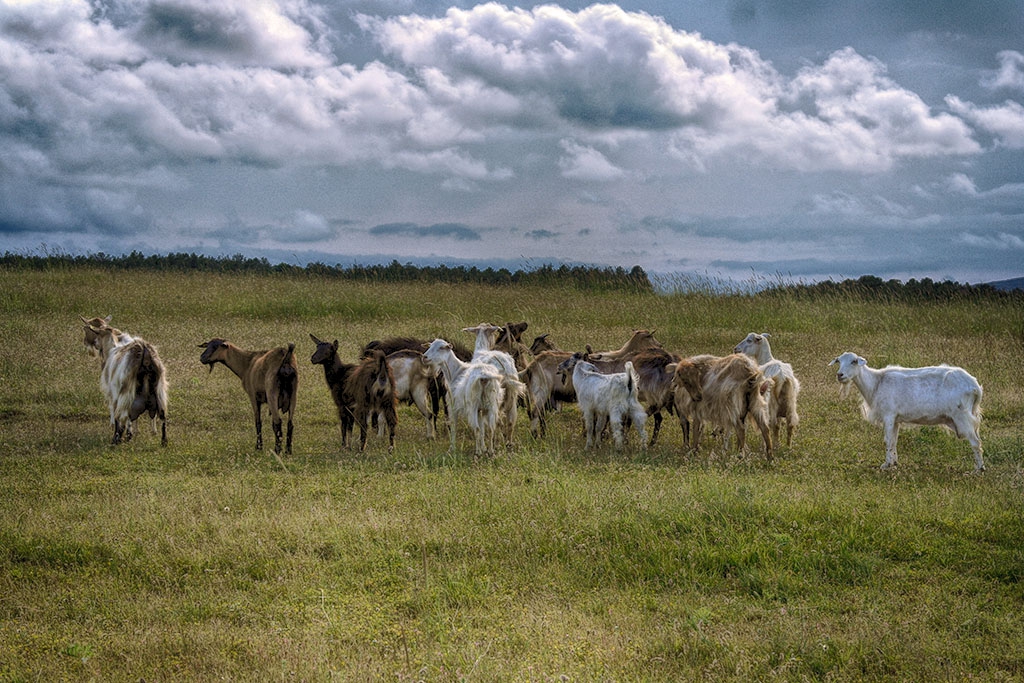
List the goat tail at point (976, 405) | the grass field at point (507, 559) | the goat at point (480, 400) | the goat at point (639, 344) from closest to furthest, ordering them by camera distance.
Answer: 1. the grass field at point (507, 559)
2. the goat tail at point (976, 405)
3. the goat at point (480, 400)
4. the goat at point (639, 344)

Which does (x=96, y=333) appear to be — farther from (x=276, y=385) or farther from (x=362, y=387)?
(x=362, y=387)

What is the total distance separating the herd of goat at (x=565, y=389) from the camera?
Result: 9859 mm

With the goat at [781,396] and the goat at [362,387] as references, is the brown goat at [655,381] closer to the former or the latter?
the goat at [781,396]

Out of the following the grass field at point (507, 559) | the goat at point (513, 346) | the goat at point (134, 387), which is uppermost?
the goat at point (513, 346)

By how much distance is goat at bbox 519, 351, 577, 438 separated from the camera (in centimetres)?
1214

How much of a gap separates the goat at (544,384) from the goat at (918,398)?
12.1 ft

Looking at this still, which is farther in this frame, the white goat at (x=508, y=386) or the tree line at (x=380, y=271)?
the tree line at (x=380, y=271)

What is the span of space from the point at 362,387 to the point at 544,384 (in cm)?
266

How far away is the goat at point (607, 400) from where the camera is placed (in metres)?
10.7

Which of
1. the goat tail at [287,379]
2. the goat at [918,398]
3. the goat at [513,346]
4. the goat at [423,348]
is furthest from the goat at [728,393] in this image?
the goat tail at [287,379]

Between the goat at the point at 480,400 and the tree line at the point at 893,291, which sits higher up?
the tree line at the point at 893,291

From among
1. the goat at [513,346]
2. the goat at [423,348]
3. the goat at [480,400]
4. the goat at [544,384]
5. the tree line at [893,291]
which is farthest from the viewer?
the tree line at [893,291]

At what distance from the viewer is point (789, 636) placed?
5.48m

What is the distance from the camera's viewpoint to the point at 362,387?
36.0 feet
